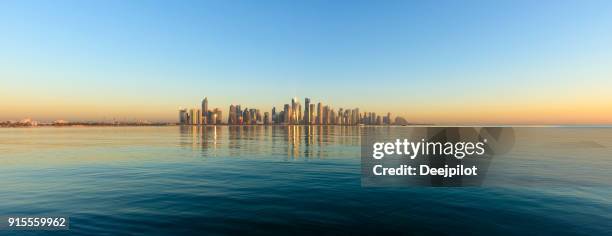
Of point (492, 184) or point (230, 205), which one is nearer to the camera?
point (230, 205)

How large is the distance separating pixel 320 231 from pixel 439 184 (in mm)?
19491

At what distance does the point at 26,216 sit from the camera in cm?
→ 2111

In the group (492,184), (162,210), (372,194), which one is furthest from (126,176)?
(492,184)

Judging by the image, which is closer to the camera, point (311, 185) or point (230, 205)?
point (230, 205)

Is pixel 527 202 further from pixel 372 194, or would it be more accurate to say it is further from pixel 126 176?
pixel 126 176

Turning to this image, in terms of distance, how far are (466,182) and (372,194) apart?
12.7 metres

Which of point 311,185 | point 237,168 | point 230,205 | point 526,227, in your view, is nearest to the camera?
point 526,227

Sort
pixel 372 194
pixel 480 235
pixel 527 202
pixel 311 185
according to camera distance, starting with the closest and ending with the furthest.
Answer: pixel 480 235
pixel 527 202
pixel 372 194
pixel 311 185

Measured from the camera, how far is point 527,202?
25312mm

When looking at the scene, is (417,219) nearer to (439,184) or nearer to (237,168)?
(439,184)

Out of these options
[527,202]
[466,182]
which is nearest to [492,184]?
[466,182]

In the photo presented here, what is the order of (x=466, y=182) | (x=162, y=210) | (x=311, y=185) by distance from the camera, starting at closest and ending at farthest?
(x=162, y=210)
(x=311, y=185)
(x=466, y=182)

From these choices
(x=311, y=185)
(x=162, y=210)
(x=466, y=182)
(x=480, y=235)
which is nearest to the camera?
(x=480, y=235)

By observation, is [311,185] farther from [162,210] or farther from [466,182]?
[466,182]
